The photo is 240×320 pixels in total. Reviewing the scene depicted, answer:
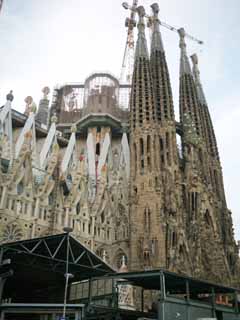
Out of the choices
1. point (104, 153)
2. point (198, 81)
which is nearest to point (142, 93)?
point (104, 153)

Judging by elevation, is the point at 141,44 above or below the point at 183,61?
below

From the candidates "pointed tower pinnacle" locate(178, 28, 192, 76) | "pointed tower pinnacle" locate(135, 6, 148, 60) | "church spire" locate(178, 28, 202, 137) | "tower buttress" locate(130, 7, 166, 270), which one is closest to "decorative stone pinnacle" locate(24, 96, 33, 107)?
"tower buttress" locate(130, 7, 166, 270)

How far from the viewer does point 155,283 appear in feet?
64.0

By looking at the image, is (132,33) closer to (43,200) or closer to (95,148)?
(95,148)

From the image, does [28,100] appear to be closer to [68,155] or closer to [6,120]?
[6,120]

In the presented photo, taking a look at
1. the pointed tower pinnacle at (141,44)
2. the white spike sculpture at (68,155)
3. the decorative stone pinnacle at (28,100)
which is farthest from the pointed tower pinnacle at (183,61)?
the decorative stone pinnacle at (28,100)

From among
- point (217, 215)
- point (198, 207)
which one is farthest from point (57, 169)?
point (217, 215)

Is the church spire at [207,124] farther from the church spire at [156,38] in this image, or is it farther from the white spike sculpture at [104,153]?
the white spike sculpture at [104,153]

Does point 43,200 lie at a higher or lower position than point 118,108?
lower

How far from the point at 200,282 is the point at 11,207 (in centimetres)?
1470

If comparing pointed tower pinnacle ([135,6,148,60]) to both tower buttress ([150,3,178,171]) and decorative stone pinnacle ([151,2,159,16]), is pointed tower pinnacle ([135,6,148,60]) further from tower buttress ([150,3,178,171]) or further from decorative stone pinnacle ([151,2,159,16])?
decorative stone pinnacle ([151,2,159,16])

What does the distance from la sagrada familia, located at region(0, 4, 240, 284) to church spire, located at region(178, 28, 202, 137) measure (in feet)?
0.42

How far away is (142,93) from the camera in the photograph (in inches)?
1540

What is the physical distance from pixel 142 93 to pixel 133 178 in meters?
9.61
